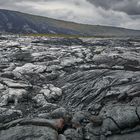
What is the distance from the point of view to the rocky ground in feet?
81.8

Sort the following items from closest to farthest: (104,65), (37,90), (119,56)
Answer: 1. (37,90)
2. (104,65)
3. (119,56)

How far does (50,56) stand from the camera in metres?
53.0

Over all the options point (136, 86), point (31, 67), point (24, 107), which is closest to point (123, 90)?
point (136, 86)

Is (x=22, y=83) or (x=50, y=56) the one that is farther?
(x=50, y=56)

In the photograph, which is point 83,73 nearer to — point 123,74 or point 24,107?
point 123,74

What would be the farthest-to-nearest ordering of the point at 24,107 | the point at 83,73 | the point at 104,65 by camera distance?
the point at 104,65 < the point at 83,73 < the point at 24,107

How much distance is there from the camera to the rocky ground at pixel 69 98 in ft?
81.8

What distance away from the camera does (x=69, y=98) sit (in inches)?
1323

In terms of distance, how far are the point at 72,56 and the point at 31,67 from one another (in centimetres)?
1066

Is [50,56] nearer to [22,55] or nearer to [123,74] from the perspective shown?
[22,55]

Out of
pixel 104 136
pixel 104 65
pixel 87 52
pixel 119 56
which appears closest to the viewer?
pixel 104 136

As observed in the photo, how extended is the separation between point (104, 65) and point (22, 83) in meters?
13.4

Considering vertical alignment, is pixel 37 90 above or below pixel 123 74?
below

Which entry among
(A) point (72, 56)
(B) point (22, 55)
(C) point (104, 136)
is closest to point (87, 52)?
(A) point (72, 56)
